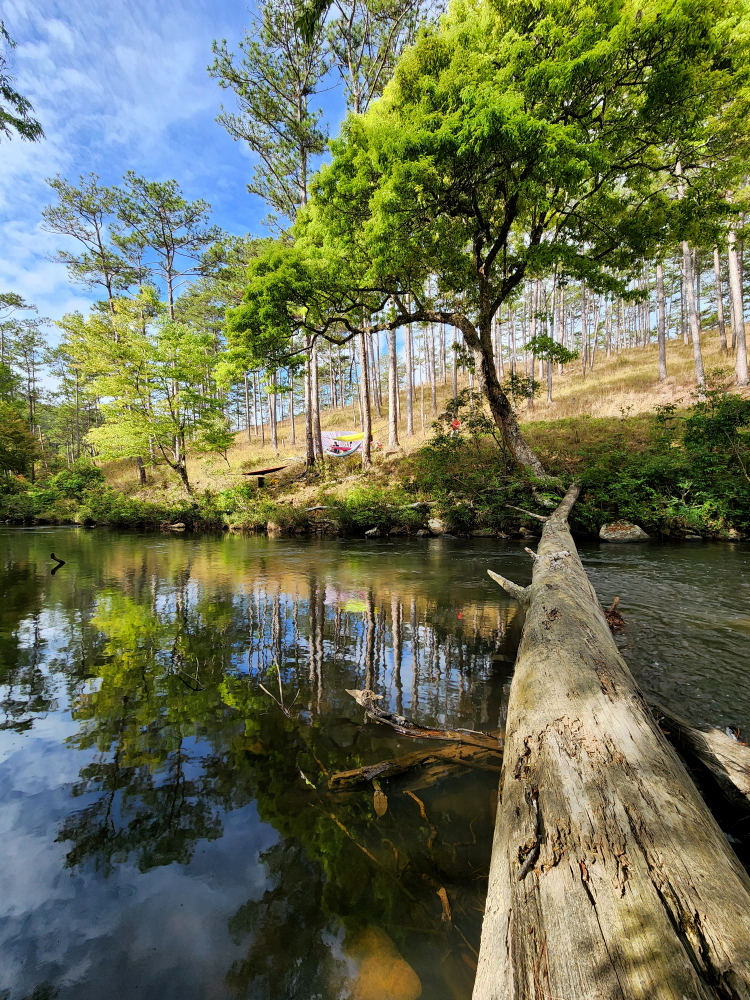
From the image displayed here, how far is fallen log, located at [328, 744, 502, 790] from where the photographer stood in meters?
2.03

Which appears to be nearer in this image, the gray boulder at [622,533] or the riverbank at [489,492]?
the gray boulder at [622,533]

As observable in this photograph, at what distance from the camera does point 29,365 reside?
3303 cm

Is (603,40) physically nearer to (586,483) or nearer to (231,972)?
(586,483)

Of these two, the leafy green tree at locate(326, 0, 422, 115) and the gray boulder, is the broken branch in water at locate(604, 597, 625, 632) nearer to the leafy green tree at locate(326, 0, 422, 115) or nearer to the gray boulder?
the gray boulder

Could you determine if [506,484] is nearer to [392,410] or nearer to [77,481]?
[392,410]

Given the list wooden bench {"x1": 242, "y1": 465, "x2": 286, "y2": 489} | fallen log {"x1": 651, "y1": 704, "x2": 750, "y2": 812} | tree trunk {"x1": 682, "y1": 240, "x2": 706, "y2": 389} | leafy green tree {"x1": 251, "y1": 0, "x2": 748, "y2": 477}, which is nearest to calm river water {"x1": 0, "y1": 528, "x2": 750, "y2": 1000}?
fallen log {"x1": 651, "y1": 704, "x2": 750, "y2": 812}

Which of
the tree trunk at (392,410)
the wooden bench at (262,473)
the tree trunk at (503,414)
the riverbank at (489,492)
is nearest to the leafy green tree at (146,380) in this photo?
the wooden bench at (262,473)

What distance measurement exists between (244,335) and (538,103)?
8137 millimetres

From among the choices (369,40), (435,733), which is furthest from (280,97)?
(435,733)

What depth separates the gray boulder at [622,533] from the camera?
9250mm

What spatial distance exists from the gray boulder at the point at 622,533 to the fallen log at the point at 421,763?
28.6 ft

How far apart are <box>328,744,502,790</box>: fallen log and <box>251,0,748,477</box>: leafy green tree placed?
8898 mm

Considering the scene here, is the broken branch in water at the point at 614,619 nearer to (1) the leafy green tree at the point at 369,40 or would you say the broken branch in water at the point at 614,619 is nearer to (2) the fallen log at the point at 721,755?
(2) the fallen log at the point at 721,755

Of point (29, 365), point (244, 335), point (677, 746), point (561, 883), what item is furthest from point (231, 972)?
point (29, 365)
